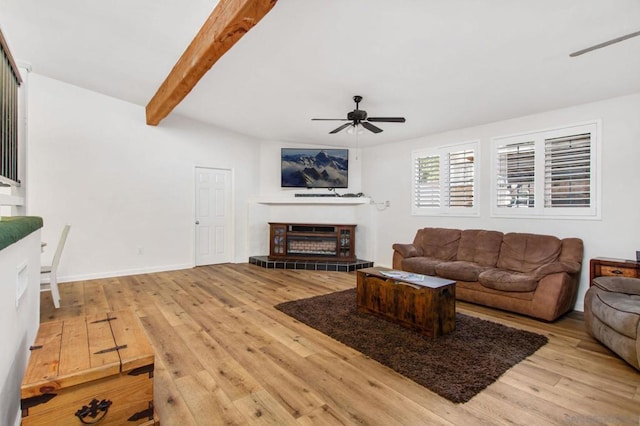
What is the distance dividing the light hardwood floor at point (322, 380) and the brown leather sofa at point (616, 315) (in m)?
0.13

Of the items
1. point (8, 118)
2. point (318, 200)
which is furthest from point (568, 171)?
point (8, 118)

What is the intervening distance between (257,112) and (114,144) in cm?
248

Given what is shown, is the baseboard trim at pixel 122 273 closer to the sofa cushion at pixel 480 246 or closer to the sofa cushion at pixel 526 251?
the sofa cushion at pixel 480 246

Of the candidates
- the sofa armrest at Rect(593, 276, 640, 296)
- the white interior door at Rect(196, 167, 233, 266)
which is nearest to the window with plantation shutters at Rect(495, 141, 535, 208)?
the sofa armrest at Rect(593, 276, 640, 296)

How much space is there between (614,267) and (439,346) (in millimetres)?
2201

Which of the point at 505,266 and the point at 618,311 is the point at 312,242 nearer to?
the point at 505,266

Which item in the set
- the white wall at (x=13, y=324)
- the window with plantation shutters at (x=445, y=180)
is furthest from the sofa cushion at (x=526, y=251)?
the white wall at (x=13, y=324)

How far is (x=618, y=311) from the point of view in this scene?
8.07 ft

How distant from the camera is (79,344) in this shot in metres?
1.56

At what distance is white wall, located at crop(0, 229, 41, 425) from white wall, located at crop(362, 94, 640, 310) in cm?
517

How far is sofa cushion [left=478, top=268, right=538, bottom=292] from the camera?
11.3 ft

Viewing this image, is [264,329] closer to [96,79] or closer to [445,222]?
[445,222]

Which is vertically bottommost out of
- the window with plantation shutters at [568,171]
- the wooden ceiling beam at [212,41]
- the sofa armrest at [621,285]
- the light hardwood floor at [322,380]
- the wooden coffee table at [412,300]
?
the light hardwood floor at [322,380]

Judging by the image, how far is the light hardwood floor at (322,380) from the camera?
5.93ft
